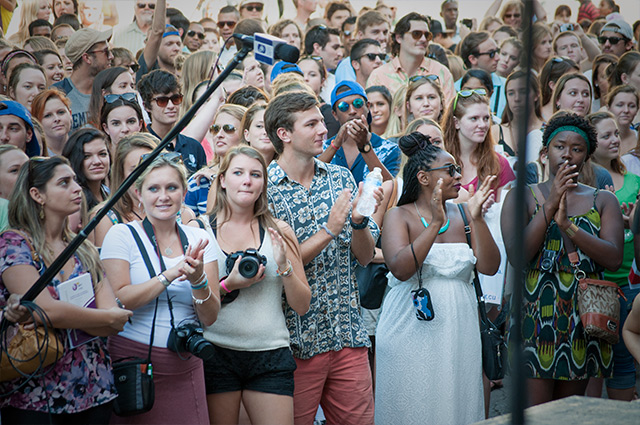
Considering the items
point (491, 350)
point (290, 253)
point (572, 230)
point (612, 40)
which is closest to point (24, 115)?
point (290, 253)

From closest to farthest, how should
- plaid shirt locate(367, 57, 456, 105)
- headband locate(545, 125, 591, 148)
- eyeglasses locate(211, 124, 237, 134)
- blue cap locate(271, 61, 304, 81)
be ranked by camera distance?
1. headband locate(545, 125, 591, 148)
2. eyeglasses locate(211, 124, 237, 134)
3. blue cap locate(271, 61, 304, 81)
4. plaid shirt locate(367, 57, 456, 105)

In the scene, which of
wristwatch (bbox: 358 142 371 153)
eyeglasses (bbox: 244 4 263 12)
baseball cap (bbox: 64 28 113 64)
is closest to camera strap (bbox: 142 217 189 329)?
wristwatch (bbox: 358 142 371 153)

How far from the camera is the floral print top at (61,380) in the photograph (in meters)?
2.93

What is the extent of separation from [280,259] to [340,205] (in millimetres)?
429

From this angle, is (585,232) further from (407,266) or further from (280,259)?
(280,259)

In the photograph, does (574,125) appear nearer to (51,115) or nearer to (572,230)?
(572,230)

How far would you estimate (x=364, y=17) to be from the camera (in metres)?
8.41

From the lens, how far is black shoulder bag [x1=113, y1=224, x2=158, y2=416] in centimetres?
301

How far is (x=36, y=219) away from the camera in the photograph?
315 centimetres

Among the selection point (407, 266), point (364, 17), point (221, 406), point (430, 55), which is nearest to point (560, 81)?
point (430, 55)

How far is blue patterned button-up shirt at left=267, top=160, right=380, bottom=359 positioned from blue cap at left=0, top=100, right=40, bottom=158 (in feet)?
4.91

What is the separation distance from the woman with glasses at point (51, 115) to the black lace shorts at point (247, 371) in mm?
2222

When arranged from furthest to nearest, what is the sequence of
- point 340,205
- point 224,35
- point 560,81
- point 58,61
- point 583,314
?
1. point 224,35
2. point 560,81
3. point 58,61
4. point 583,314
5. point 340,205

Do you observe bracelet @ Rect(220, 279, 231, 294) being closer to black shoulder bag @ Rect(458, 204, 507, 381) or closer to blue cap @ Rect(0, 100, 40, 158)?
black shoulder bag @ Rect(458, 204, 507, 381)
